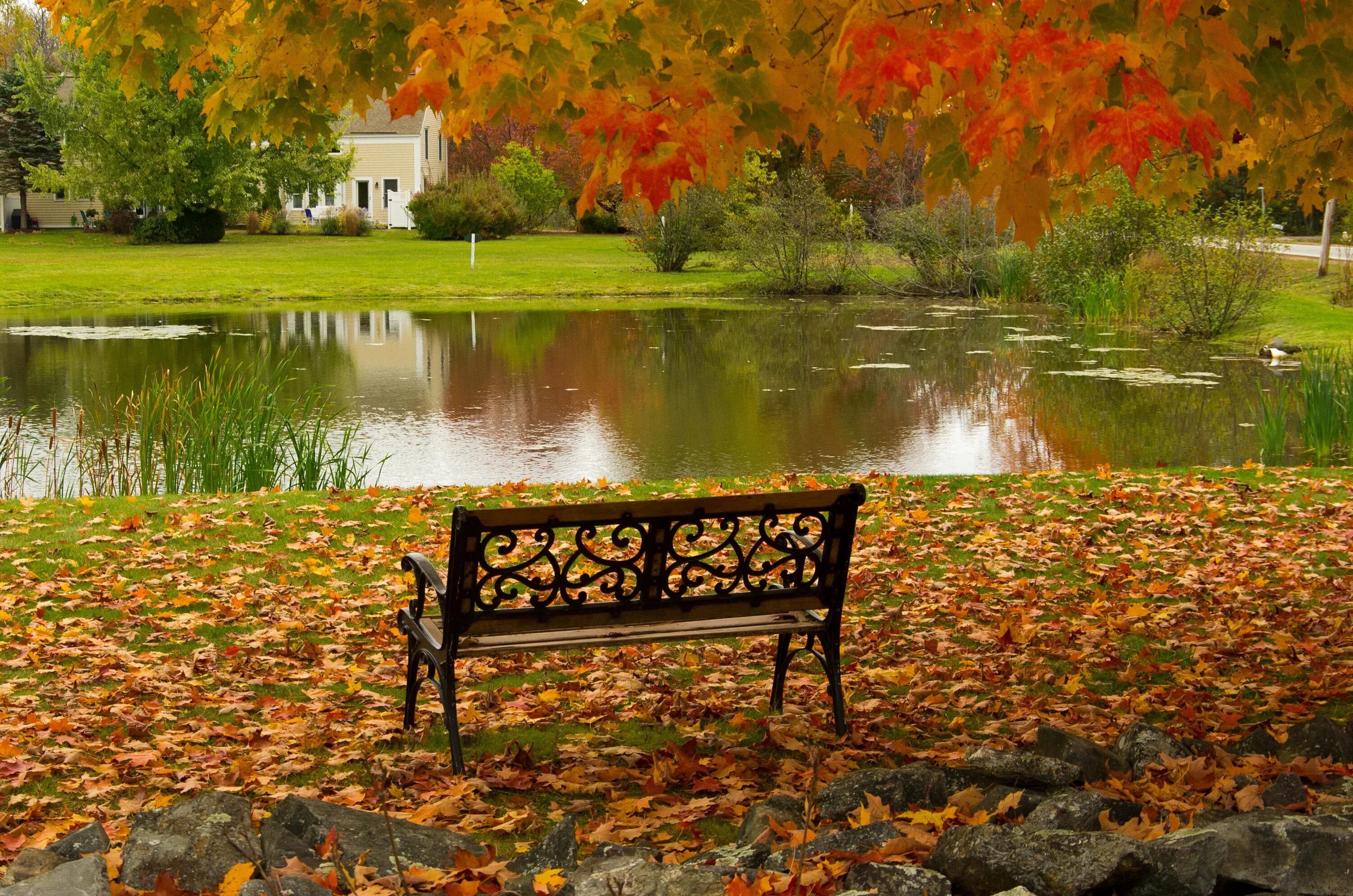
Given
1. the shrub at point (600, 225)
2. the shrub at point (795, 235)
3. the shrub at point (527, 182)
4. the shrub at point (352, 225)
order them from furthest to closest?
1. the shrub at point (600, 225)
2. the shrub at point (527, 182)
3. the shrub at point (352, 225)
4. the shrub at point (795, 235)

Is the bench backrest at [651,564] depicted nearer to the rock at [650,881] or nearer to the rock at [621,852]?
the rock at [621,852]

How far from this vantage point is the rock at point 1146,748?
4289mm

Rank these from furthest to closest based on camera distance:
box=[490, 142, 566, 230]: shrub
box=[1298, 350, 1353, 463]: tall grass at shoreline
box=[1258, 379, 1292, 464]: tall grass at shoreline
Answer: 1. box=[490, 142, 566, 230]: shrub
2. box=[1258, 379, 1292, 464]: tall grass at shoreline
3. box=[1298, 350, 1353, 463]: tall grass at shoreline

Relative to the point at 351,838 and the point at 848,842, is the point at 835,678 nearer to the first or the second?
the point at 848,842

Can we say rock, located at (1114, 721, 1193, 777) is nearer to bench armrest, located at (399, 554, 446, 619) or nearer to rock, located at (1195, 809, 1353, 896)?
rock, located at (1195, 809, 1353, 896)

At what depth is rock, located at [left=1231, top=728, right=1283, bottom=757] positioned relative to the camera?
4.43m

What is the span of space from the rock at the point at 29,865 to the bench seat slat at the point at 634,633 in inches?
60.4

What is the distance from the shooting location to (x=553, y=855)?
3551 millimetres

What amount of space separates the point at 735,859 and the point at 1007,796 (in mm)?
877

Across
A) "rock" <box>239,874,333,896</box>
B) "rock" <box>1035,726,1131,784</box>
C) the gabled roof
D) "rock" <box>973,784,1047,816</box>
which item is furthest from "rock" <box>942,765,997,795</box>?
the gabled roof

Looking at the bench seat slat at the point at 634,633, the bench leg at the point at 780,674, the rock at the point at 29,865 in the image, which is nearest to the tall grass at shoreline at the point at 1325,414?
the bench leg at the point at 780,674

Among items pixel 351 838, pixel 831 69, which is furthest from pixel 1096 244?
pixel 351 838

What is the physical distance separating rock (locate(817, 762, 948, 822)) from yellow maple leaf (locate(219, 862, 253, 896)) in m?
1.61

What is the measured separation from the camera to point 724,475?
12.2 meters
